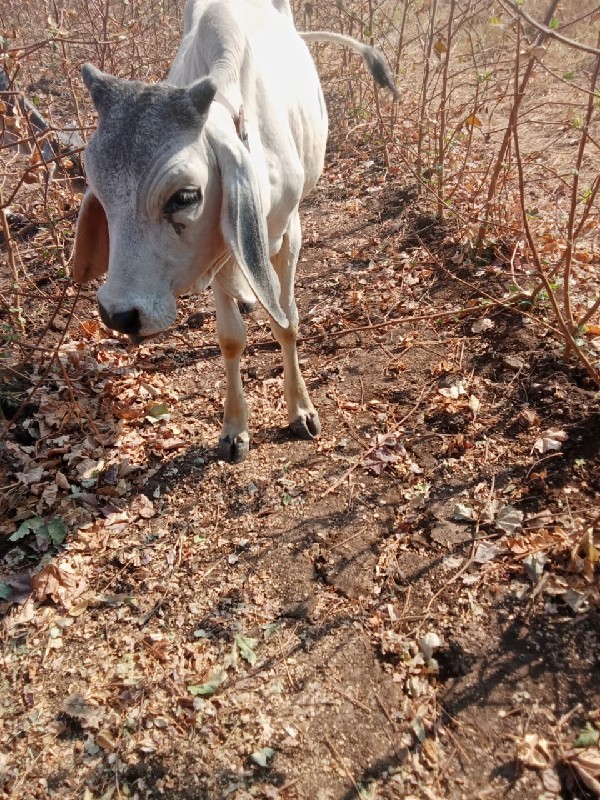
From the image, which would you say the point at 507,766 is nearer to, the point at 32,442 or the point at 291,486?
the point at 291,486

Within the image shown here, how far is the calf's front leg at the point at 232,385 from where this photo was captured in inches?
119

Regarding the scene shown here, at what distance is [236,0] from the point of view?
3078mm

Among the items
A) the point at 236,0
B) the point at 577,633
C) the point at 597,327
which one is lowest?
the point at 577,633

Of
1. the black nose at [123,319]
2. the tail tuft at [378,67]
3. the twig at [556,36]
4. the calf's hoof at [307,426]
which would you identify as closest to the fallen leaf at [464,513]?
the calf's hoof at [307,426]

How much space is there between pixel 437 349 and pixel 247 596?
6.32 ft

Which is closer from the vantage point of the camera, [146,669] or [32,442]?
[146,669]

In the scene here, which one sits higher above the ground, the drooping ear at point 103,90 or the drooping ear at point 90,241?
the drooping ear at point 103,90

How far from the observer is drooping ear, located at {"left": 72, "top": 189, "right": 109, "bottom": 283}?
2.21 m

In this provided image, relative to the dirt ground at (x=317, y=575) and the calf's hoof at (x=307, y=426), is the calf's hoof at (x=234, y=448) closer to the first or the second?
the dirt ground at (x=317, y=575)

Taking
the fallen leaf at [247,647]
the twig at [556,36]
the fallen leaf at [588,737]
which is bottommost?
the fallen leaf at [247,647]

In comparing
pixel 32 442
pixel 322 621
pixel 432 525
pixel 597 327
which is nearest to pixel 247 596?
pixel 322 621

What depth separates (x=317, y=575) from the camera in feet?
8.16

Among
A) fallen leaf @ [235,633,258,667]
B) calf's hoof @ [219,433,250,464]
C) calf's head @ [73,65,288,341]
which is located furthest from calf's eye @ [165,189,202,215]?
fallen leaf @ [235,633,258,667]

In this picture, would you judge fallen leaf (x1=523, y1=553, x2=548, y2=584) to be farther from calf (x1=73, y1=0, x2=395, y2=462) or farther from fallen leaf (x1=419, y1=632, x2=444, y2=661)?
calf (x1=73, y1=0, x2=395, y2=462)
